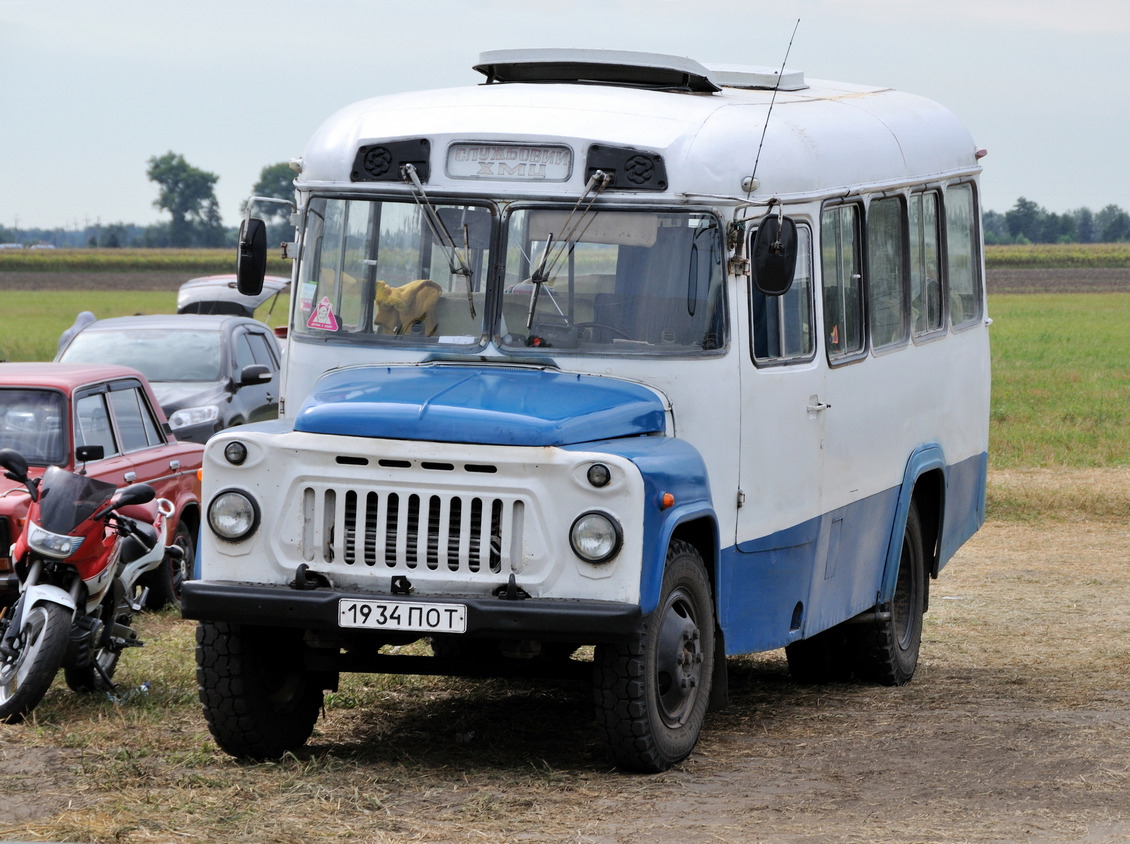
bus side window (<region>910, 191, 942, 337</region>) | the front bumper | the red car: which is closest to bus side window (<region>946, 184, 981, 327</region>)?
bus side window (<region>910, 191, 942, 337</region>)

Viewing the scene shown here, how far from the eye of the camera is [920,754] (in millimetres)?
7867

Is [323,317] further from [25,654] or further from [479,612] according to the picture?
[25,654]

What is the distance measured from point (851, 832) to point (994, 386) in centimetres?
3139

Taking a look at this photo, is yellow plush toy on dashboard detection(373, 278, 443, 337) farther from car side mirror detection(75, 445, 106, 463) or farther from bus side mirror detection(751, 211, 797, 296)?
car side mirror detection(75, 445, 106, 463)

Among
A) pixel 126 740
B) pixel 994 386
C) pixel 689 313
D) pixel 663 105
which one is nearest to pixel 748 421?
pixel 689 313

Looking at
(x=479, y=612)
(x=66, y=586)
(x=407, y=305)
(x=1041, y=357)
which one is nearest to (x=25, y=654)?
(x=66, y=586)

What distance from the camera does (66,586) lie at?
339 inches

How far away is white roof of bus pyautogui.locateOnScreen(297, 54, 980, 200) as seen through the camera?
7.69 meters

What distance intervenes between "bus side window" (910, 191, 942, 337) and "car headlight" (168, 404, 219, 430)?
8.10 metres

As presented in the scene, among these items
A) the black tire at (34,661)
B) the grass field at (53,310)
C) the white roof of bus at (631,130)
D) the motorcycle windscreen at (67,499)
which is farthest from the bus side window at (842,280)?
the grass field at (53,310)

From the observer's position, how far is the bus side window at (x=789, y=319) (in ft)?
25.9

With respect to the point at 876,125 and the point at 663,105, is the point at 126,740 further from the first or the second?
the point at 876,125

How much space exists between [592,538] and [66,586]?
10.0ft

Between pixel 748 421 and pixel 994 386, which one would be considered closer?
pixel 748 421
